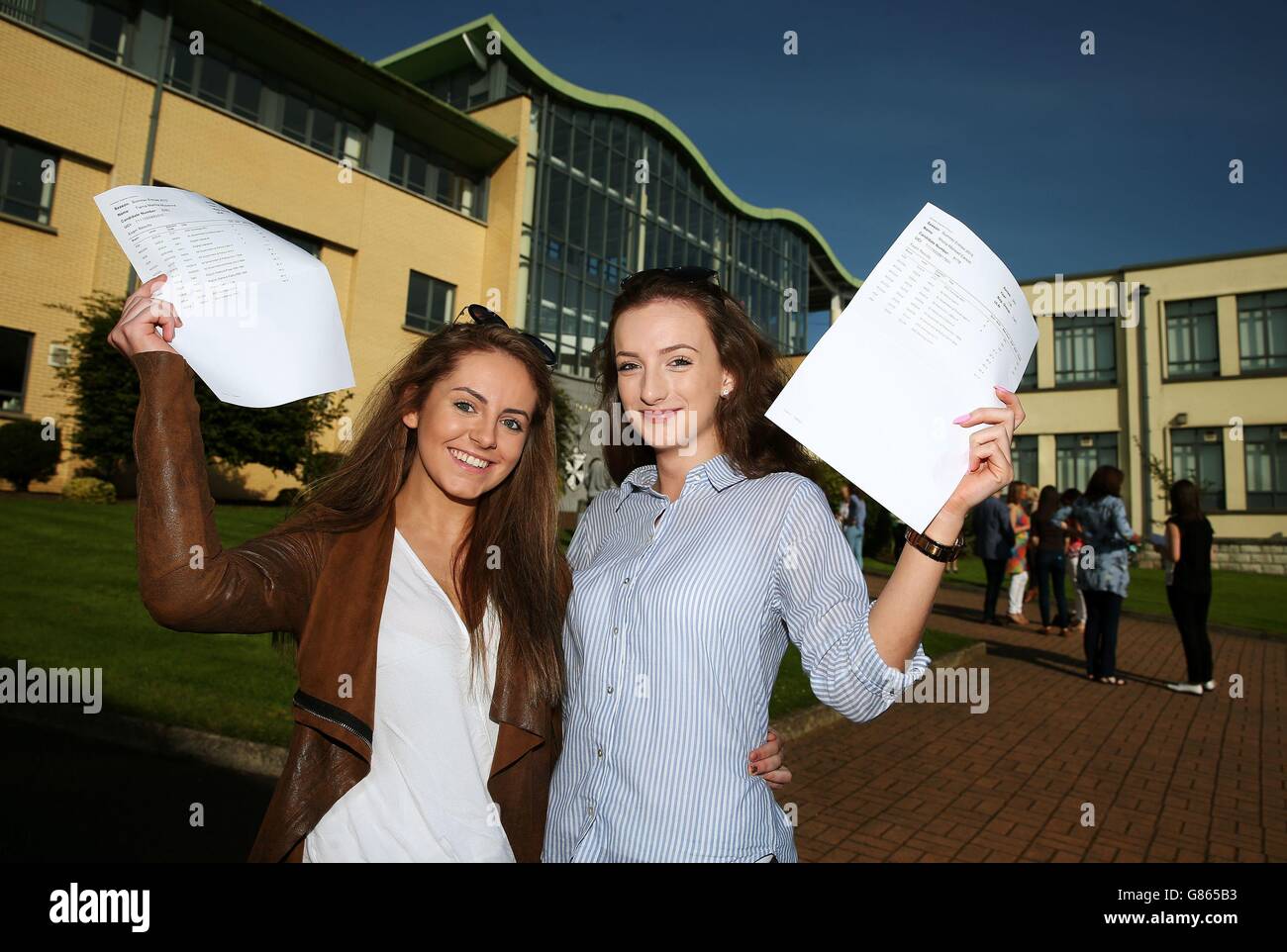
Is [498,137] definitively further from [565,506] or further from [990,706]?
[990,706]

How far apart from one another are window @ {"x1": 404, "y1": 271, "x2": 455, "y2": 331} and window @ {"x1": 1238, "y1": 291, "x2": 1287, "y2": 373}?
31.1 m

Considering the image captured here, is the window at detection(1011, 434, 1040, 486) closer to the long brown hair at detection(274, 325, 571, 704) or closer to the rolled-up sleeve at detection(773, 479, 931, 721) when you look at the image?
the long brown hair at detection(274, 325, 571, 704)

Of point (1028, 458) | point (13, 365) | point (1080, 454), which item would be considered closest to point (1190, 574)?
point (13, 365)

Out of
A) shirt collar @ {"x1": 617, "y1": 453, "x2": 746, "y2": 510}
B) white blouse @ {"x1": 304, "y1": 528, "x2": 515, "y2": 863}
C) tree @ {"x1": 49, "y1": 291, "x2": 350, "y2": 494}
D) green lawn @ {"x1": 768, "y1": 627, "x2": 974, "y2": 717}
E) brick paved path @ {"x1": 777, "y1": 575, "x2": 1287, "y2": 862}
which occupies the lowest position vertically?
brick paved path @ {"x1": 777, "y1": 575, "x2": 1287, "y2": 862}

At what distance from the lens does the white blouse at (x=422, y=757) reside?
1.83 meters

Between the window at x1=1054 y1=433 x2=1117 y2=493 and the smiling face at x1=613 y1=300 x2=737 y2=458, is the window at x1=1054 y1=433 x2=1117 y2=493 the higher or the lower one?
the higher one

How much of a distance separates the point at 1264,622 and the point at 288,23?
26.4 m

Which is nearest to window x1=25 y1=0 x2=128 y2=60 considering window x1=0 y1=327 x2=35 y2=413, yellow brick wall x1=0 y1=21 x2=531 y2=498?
yellow brick wall x1=0 y1=21 x2=531 y2=498

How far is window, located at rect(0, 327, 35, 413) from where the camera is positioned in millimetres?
17375

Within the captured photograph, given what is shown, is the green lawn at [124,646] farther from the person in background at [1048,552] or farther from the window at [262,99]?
the window at [262,99]

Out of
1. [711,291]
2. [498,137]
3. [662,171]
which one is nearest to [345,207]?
[498,137]

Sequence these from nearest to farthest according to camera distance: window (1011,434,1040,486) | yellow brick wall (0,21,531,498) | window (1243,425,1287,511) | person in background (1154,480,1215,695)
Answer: person in background (1154,480,1215,695) → yellow brick wall (0,21,531,498) → window (1243,425,1287,511) → window (1011,434,1040,486)
